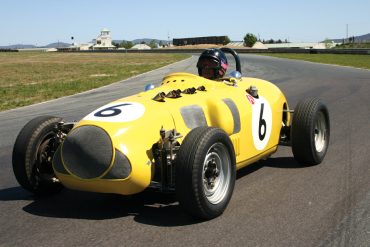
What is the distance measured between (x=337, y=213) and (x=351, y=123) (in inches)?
202

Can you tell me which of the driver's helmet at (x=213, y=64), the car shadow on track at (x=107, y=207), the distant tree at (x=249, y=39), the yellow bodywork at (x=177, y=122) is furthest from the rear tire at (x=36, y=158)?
the distant tree at (x=249, y=39)

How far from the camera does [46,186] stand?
485 centimetres

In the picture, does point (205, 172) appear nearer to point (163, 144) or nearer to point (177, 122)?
point (163, 144)

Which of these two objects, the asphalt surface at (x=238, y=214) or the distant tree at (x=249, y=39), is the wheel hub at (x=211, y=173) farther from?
the distant tree at (x=249, y=39)

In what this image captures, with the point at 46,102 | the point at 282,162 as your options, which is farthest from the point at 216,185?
the point at 46,102

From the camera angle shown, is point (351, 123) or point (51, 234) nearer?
point (51, 234)

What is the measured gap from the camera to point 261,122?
5617 millimetres

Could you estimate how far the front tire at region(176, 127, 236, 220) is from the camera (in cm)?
391

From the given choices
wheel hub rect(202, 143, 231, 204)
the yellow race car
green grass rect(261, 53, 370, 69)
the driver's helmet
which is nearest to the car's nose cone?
the yellow race car

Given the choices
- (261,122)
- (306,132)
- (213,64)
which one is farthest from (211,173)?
(213,64)

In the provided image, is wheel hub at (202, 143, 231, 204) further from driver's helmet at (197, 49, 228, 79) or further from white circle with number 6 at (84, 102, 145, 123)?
driver's helmet at (197, 49, 228, 79)

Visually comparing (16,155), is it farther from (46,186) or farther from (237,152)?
(237,152)

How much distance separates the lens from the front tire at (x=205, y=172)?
391cm

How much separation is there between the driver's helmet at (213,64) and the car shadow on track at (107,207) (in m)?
1.94
